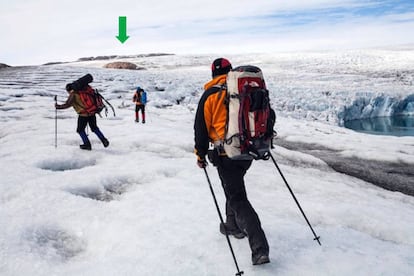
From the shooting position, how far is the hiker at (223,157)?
142 inches

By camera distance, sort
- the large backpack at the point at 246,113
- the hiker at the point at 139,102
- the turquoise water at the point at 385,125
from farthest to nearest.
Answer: the turquoise water at the point at 385,125 < the hiker at the point at 139,102 < the large backpack at the point at 246,113

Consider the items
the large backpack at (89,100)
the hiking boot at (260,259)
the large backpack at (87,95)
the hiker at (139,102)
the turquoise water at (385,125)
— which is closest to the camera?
the hiking boot at (260,259)

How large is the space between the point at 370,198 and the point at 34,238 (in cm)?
542

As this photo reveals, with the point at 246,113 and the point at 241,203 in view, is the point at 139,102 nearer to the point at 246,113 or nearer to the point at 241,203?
the point at 241,203

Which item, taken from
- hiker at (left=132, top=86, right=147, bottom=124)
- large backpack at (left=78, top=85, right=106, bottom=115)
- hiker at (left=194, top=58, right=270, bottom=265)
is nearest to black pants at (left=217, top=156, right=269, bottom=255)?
hiker at (left=194, top=58, right=270, bottom=265)

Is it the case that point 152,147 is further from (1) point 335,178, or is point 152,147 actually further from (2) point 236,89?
(2) point 236,89

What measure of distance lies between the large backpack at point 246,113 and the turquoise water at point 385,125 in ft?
80.2

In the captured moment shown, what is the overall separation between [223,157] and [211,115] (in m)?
0.44

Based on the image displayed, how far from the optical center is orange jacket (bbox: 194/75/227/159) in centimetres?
363

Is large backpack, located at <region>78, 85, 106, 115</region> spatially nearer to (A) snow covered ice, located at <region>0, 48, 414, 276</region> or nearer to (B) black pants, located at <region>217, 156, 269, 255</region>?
(A) snow covered ice, located at <region>0, 48, 414, 276</region>

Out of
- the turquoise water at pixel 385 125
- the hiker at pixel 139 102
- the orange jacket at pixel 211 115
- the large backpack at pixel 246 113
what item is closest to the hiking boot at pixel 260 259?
the large backpack at pixel 246 113

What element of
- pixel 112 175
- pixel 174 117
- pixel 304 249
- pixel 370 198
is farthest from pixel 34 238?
pixel 174 117

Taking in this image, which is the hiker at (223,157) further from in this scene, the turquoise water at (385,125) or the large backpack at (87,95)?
the turquoise water at (385,125)

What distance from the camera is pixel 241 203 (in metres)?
3.72
